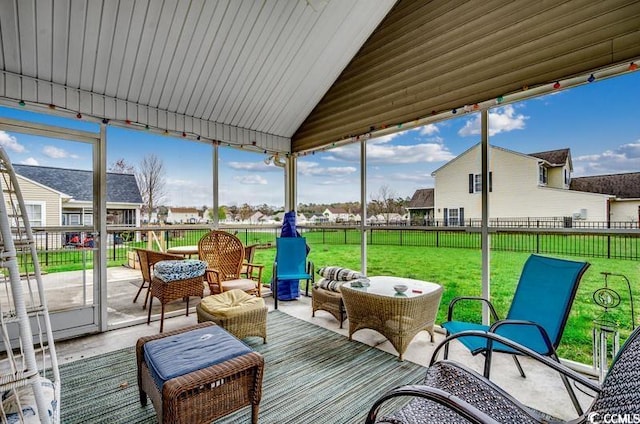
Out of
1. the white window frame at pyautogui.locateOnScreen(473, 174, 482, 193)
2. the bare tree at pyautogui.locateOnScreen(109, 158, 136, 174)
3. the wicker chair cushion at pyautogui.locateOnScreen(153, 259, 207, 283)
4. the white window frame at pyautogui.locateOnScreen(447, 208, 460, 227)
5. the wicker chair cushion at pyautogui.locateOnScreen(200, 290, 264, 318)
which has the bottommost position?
the wicker chair cushion at pyautogui.locateOnScreen(200, 290, 264, 318)

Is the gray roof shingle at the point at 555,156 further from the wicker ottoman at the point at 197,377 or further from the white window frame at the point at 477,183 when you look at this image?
the wicker ottoman at the point at 197,377

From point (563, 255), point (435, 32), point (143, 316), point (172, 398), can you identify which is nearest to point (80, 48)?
point (143, 316)

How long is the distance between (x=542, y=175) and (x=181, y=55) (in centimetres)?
415

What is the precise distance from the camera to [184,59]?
358 centimetres

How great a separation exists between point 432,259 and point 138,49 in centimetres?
427

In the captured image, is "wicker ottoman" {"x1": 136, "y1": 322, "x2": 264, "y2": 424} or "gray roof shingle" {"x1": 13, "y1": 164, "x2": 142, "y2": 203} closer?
"wicker ottoman" {"x1": 136, "y1": 322, "x2": 264, "y2": 424}

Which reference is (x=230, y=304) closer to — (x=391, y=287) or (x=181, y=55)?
(x=391, y=287)

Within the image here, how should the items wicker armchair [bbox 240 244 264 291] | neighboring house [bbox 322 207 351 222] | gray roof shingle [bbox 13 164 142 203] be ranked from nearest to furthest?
gray roof shingle [bbox 13 164 142 203] < wicker armchair [bbox 240 244 264 291] < neighboring house [bbox 322 207 351 222]

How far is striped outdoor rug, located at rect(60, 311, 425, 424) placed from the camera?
2027 mm

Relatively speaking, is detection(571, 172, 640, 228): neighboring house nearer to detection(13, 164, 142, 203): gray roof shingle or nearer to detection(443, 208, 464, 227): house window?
detection(443, 208, 464, 227): house window

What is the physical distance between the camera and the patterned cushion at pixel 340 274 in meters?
3.76

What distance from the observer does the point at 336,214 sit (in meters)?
4.89

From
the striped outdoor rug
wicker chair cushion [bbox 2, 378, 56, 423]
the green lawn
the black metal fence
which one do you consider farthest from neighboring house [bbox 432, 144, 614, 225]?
wicker chair cushion [bbox 2, 378, 56, 423]

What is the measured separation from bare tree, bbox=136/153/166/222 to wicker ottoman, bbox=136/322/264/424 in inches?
99.4
